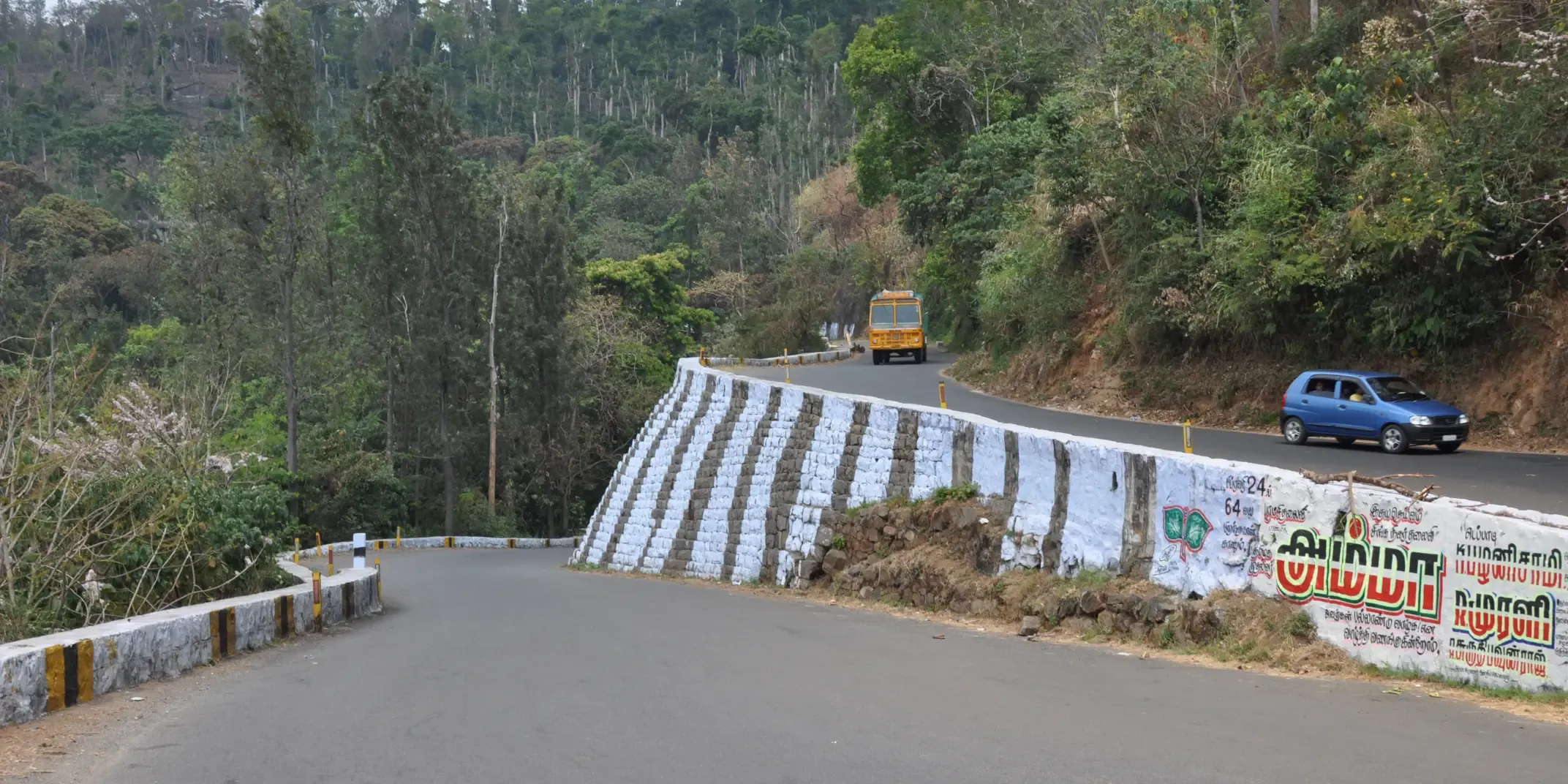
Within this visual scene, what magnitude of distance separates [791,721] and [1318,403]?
15905mm

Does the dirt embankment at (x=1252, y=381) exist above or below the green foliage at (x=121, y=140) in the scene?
below

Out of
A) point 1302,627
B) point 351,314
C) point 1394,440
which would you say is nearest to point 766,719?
point 1302,627

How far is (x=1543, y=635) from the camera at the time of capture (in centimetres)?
944

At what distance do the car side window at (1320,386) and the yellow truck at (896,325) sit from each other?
24646 mm

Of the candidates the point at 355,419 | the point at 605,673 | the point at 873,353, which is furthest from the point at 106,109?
the point at 605,673

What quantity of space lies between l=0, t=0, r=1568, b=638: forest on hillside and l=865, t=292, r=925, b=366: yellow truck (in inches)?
80.8

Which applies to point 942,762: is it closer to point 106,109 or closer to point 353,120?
point 353,120

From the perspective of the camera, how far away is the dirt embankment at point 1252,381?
69.2ft

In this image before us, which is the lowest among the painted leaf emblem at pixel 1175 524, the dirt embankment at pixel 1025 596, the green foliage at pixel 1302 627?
the dirt embankment at pixel 1025 596

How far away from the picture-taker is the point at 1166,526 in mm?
13820

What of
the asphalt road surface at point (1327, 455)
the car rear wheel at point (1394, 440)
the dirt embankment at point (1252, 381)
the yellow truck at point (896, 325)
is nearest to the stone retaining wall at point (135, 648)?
the asphalt road surface at point (1327, 455)

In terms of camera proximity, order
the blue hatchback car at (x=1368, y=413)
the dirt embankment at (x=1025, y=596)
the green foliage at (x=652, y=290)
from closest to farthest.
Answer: the dirt embankment at (x=1025, y=596) < the blue hatchback car at (x=1368, y=413) < the green foliage at (x=652, y=290)

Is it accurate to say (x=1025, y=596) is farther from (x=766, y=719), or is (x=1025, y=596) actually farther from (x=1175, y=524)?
(x=766, y=719)

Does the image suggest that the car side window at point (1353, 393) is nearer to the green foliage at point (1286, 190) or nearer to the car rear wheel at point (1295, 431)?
the car rear wheel at point (1295, 431)
